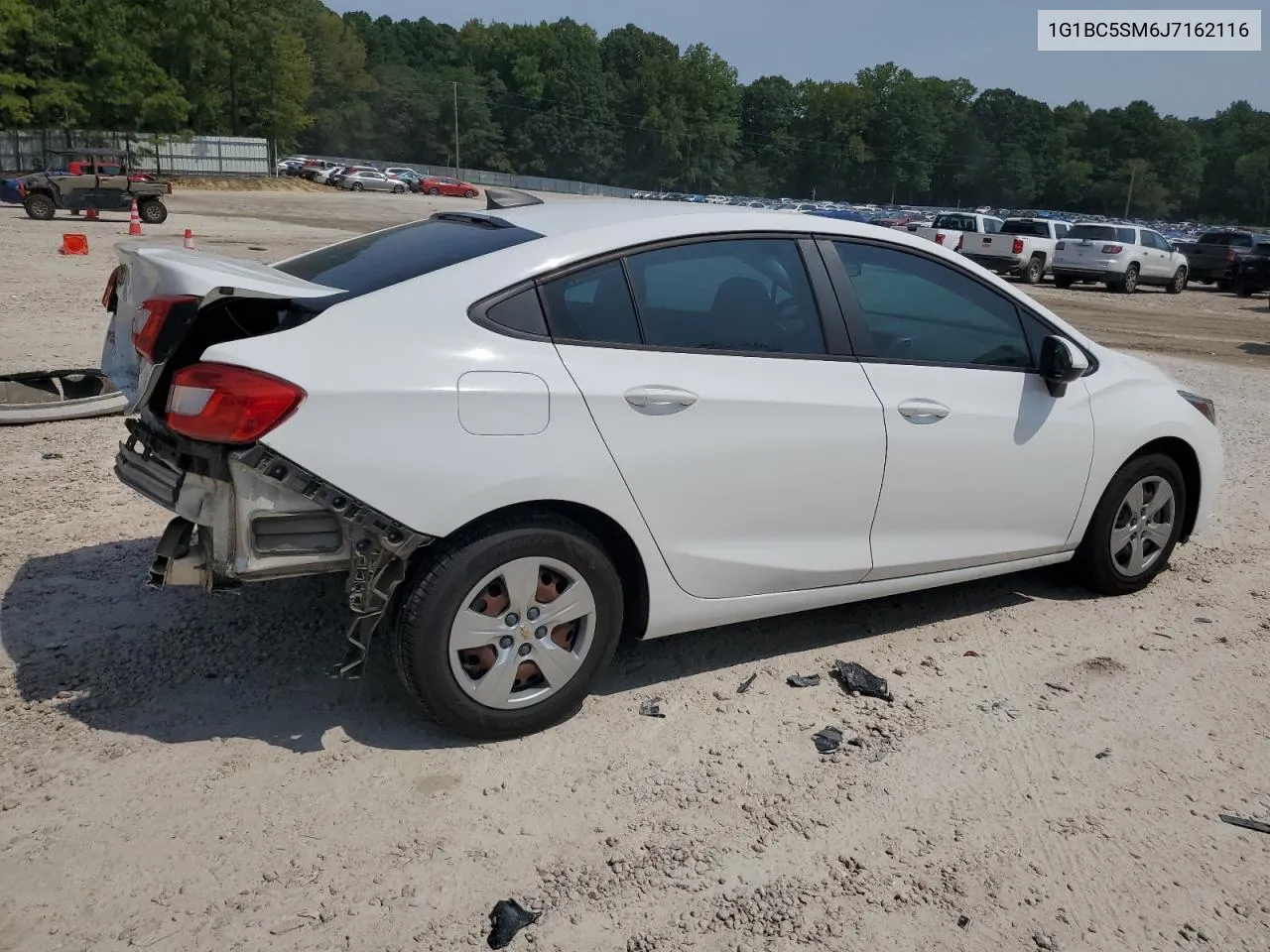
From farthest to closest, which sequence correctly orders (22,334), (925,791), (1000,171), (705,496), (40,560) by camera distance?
(1000,171), (22,334), (40,560), (705,496), (925,791)

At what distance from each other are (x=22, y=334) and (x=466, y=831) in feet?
29.8

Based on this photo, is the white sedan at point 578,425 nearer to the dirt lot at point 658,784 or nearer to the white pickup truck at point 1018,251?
the dirt lot at point 658,784

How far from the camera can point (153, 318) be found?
10.7 ft

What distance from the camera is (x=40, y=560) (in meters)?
4.80

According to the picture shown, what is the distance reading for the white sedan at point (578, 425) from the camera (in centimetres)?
315

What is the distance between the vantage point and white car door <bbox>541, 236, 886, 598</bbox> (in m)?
3.53

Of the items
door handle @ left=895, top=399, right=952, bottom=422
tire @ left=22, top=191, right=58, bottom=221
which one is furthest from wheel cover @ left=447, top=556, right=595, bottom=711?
tire @ left=22, top=191, right=58, bottom=221

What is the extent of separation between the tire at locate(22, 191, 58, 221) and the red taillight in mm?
29264

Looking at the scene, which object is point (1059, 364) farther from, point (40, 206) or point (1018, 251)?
point (40, 206)

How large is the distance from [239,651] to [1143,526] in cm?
405

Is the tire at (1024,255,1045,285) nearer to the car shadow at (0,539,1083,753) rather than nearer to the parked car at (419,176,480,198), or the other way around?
the car shadow at (0,539,1083,753)

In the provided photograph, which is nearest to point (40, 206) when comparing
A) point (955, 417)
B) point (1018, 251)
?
point (1018, 251)

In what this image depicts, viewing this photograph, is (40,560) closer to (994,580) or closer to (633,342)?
(633,342)

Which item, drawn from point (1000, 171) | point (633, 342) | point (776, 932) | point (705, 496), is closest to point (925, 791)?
point (776, 932)
